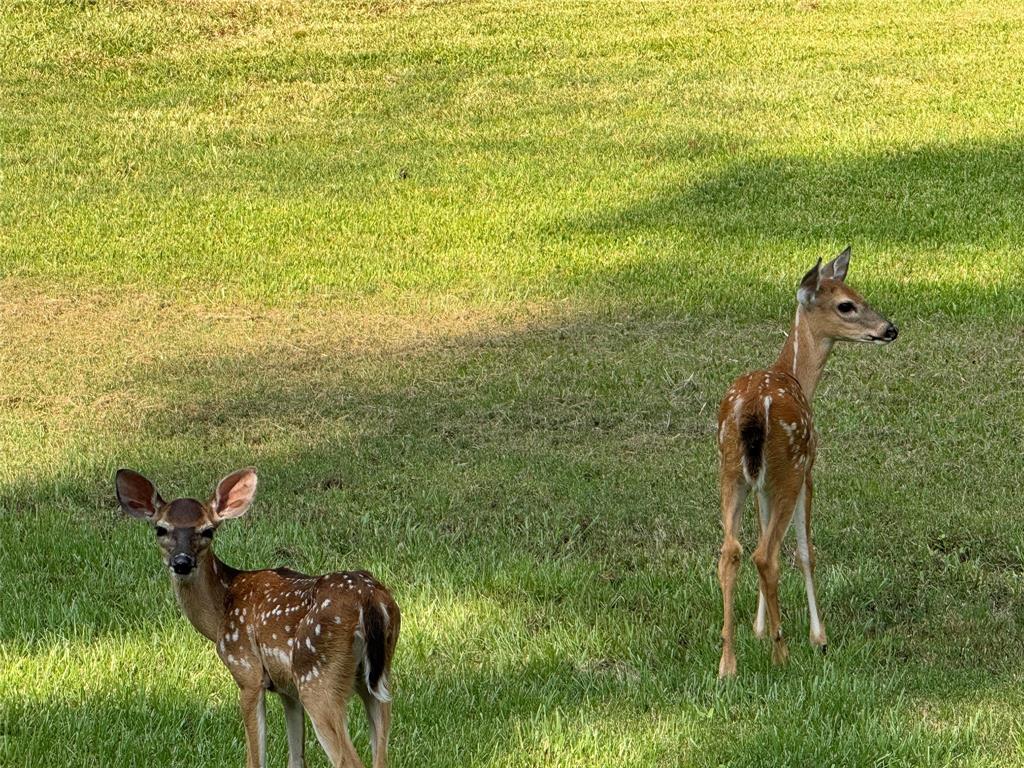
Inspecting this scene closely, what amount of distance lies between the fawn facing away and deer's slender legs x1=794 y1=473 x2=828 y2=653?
2484mm

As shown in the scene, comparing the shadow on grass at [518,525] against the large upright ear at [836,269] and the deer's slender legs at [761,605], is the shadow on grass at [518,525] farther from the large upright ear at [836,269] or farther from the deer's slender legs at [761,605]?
the large upright ear at [836,269]

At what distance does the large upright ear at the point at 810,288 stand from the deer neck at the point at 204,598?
3.63 metres

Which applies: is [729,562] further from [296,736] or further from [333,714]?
[333,714]

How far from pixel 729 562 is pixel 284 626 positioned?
2264mm

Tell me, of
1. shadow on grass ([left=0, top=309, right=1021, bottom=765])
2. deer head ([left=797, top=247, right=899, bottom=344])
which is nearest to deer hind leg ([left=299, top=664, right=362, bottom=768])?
shadow on grass ([left=0, top=309, right=1021, bottom=765])

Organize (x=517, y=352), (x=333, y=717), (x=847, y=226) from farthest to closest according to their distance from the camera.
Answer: (x=847, y=226) → (x=517, y=352) → (x=333, y=717)

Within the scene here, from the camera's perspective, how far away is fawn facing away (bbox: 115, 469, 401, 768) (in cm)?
500

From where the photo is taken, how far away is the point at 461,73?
22.8m

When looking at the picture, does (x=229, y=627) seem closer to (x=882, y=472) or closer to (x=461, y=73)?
(x=882, y=472)

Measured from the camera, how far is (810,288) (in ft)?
27.3

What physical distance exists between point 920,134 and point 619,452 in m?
10.2

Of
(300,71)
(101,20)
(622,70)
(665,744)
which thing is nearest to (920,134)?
(622,70)

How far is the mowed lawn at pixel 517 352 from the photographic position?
669 cm

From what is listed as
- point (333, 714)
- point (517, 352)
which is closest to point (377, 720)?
point (333, 714)
